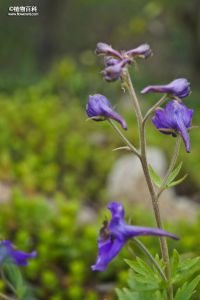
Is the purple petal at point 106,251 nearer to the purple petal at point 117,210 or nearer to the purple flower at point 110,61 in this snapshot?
the purple petal at point 117,210

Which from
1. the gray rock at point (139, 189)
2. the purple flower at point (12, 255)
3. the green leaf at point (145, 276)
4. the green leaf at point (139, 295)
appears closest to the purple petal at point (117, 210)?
the green leaf at point (145, 276)

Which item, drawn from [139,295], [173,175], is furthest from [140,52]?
[139,295]

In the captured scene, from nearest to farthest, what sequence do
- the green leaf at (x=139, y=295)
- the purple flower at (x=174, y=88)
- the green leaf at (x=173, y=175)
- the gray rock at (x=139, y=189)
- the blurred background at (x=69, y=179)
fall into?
the purple flower at (x=174, y=88) → the green leaf at (x=173, y=175) → the green leaf at (x=139, y=295) → the blurred background at (x=69, y=179) → the gray rock at (x=139, y=189)

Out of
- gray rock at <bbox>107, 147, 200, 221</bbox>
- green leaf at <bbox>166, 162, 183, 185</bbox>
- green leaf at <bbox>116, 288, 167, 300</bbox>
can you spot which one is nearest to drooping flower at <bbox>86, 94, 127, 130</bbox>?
green leaf at <bbox>166, 162, 183, 185</bbox>

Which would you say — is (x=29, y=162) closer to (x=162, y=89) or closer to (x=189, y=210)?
(x=189, y=210)

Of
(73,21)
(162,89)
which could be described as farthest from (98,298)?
(73,21)

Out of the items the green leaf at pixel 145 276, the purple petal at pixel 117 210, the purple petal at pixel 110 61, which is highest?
the purple petal at pixel 110 61

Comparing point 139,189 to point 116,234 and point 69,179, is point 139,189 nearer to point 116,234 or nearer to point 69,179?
point 69,179
